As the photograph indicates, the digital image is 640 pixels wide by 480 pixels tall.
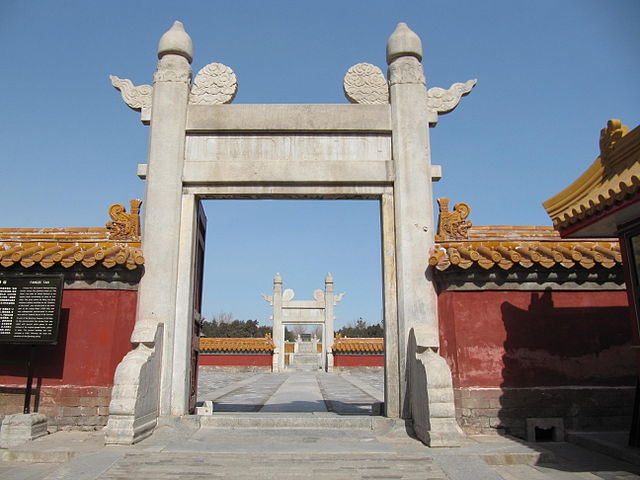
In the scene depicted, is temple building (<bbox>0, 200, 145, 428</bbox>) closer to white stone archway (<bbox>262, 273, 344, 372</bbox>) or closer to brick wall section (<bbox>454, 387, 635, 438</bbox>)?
brick wall section (<bbox>454, 387, 635, 438</bbox>)

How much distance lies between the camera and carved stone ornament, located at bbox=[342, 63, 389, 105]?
770 centimetres

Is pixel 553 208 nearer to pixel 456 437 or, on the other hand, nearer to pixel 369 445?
pixel 456 437

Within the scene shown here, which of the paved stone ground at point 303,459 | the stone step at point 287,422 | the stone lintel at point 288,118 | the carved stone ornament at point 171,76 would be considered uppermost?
the carved stone ornament at point 171,76

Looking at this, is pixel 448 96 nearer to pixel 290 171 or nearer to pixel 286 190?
pixel 290 171

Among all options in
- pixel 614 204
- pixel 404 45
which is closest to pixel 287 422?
pixel 614 204

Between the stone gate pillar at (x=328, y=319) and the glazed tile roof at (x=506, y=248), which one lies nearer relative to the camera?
the glazed tile roof at (x=506, y=248)

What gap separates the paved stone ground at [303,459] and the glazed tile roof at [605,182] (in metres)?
2.57

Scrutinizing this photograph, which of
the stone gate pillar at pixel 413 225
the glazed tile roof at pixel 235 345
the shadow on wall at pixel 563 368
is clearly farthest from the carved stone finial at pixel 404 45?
the glazed tile roof at pixel 235 345

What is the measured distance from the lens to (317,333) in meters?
56.2

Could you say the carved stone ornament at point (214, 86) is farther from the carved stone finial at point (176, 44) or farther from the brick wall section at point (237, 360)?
the brick wall section at point (237, 360)

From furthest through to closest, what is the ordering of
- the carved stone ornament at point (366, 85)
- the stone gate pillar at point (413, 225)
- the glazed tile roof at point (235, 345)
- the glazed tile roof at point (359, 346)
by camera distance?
the glazed tile roof at point (235, 345) < the glazed tile roof at point (359, 346) < the carved stone ornament at point (366, 85) < the stone gate pillar at point (413, 225)

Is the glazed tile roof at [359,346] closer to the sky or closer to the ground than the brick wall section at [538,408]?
closer to the sky

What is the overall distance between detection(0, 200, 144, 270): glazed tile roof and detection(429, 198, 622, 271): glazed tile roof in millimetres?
4097

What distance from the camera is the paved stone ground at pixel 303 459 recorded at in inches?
186
